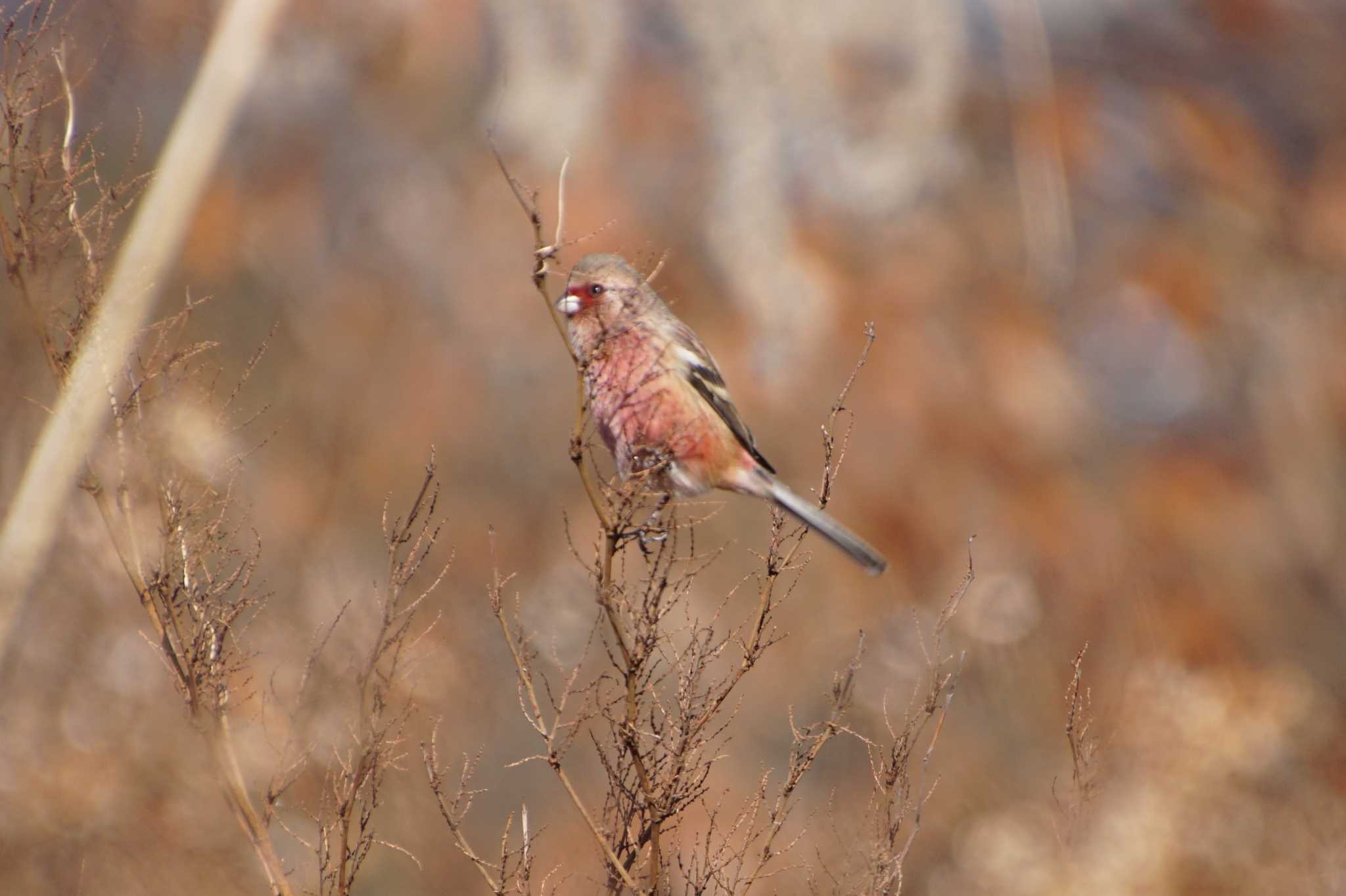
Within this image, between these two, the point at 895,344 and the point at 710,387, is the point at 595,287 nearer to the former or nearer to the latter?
the point at 710,387

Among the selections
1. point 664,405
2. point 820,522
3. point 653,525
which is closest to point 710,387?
point 664,405

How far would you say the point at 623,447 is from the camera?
425 centimetres

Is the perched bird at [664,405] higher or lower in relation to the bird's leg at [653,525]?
higher

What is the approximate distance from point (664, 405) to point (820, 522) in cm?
75

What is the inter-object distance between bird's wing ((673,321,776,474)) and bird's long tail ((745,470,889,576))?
0.37ft

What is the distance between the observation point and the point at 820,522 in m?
4.49

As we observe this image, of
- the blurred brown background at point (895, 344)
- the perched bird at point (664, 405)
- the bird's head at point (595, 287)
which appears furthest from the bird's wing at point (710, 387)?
the blurred brown background at point (895, 344)

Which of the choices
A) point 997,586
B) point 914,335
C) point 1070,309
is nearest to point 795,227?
point 914,335

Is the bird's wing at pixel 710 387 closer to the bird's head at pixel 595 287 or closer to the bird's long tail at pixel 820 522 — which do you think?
the bird's long tail at pixel 820 522

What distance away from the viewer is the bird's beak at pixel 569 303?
4.34 meters

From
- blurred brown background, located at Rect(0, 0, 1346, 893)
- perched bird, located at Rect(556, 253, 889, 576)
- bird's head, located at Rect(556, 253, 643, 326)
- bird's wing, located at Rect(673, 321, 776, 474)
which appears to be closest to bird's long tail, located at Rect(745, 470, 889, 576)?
perched bird, located at Rect(556, 253, 889, 576)

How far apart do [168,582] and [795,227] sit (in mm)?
10958

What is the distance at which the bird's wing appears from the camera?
4.94m

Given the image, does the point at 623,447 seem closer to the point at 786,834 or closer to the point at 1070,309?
the point at 786,834
